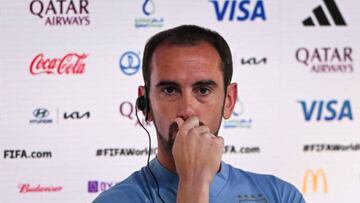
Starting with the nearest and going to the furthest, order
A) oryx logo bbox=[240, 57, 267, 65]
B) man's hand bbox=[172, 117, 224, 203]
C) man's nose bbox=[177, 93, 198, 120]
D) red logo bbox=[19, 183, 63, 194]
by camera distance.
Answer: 1. man's hand bbox=[172, 117, 224, 203]
2. man's nose bbox=[177, 93, 198, 120]
3. red logo bbox=[19, 183, 63, 194]
4. oryx logo bbox=[240, 57, 267, 65]

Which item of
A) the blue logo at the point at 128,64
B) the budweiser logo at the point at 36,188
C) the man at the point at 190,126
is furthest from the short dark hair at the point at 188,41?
the budweiser logo at the point at 36,188

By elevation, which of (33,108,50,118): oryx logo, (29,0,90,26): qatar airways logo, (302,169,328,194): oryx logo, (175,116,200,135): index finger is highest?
(29,0,90,26): qatar airways logo

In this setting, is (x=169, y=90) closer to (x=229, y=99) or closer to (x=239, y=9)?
(x=229, y=99)

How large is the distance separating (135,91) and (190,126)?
9.05ft

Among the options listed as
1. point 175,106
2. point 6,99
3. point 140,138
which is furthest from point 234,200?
point 6,99

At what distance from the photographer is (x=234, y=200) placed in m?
1.48

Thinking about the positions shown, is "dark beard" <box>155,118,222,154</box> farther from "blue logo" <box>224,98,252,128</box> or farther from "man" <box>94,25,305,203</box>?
"blue logo" <box>224,98,252,128</box>

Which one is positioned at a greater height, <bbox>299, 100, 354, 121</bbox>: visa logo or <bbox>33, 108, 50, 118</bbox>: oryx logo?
<bbox>33, 108, 50, 118</bbox>: oryx logo

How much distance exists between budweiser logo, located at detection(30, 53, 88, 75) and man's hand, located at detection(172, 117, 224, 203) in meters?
2.80

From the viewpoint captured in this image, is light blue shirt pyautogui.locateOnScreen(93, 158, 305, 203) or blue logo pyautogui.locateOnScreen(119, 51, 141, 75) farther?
blue logo pyautogui.locateOnScreen(119, 51, 141, 75)

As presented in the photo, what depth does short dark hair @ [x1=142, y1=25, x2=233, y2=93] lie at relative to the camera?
57.2 inches

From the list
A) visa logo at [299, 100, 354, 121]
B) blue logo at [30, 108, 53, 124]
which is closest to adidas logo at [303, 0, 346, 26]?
visa logo at [299, 100, 354, 121]

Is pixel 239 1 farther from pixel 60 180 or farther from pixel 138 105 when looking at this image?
pixel 138 105

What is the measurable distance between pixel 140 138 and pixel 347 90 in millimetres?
1425
